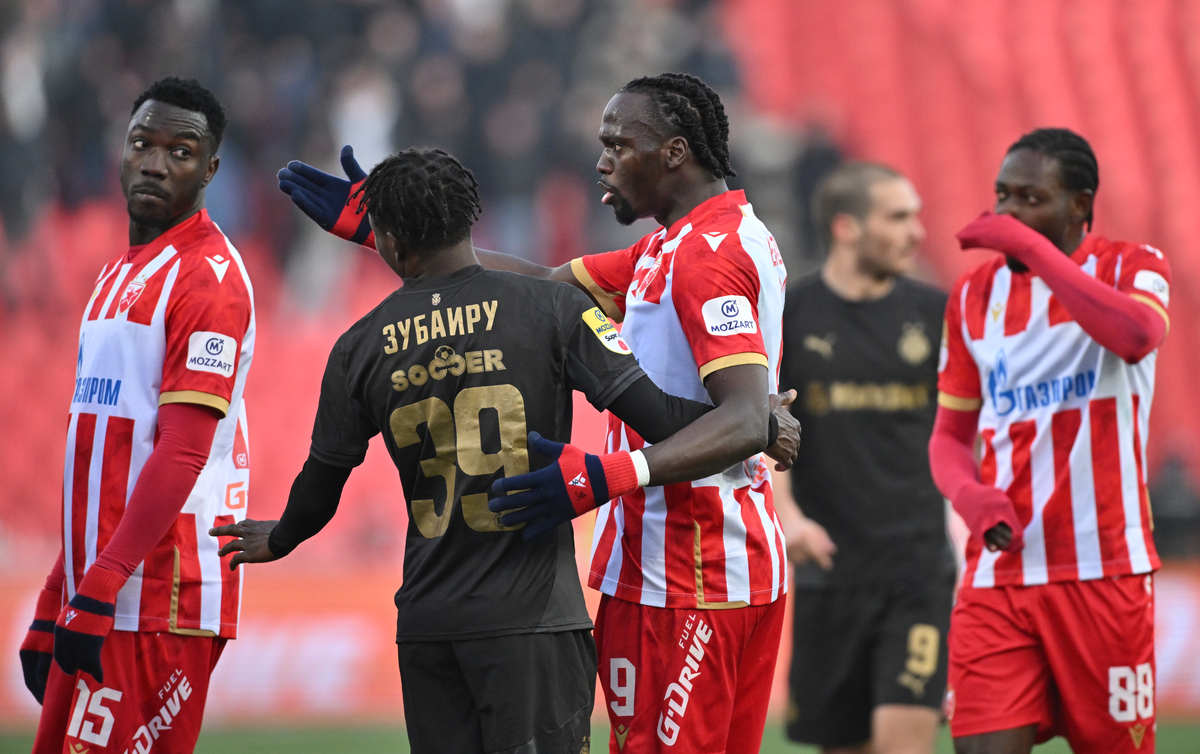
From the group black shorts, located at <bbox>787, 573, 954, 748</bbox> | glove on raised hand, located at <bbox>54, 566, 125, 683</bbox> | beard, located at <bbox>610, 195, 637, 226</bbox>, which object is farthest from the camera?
black shorts, located at <bbox>787, 573, 954, 748</bbox>

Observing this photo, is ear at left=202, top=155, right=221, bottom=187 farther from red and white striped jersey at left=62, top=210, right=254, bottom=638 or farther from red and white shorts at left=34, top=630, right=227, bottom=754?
red and white shorts at left=34, top=630, right=227, bottom=754

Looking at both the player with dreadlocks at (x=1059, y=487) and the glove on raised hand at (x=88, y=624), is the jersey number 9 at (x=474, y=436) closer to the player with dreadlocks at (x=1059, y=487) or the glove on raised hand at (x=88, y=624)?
the glove on raised hand at (x=88, y=624)

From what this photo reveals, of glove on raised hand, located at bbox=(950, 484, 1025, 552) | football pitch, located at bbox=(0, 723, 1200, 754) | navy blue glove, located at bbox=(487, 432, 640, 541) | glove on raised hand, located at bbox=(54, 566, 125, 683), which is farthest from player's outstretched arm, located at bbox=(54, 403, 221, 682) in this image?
football pitch, located at bbox=(0, 723, 1200, 754)

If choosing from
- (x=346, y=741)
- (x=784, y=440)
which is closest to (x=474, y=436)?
(x=784, y=440)

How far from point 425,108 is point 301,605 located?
5.70 metres

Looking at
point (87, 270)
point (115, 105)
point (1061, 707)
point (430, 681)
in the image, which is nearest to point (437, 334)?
point (430, 681)

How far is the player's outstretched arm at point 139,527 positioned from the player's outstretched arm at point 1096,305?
98.3 inches

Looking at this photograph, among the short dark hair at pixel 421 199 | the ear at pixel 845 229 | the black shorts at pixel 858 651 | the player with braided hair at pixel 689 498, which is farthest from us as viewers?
the ear at pixel 845 229

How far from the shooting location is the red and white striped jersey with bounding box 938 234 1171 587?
3918mm

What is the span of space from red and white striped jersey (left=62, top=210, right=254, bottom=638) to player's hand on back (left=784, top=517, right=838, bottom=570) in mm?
2322

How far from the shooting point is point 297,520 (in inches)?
122

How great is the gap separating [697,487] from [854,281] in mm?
2638

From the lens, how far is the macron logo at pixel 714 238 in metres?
3.11

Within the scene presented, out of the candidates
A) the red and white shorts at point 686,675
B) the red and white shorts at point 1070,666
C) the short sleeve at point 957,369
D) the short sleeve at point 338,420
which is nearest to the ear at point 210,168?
the short sleeve at point 338,420
